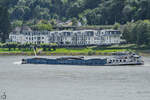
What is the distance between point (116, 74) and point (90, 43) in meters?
69.9

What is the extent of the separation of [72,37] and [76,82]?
80.7m

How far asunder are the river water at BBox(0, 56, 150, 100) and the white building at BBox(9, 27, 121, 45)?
5667cm

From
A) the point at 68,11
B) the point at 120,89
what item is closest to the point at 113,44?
the point at 68,11

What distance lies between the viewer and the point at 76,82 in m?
69.9

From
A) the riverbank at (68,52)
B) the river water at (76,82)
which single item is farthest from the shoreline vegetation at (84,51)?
the river water at (76,82)

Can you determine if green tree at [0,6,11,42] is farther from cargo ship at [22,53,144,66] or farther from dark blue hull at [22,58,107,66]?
cargo ship at [22,53,144,66]

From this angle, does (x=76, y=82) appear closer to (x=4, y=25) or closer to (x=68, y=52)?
(x=68, y=52)

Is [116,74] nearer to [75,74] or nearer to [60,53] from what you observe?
[75,74]

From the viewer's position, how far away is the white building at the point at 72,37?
478ft

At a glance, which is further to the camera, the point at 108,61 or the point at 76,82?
the point at 108,61

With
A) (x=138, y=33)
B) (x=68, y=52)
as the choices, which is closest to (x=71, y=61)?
(x=68, y=52)

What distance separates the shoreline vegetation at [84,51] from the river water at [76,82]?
3200cm

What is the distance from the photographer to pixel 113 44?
138m

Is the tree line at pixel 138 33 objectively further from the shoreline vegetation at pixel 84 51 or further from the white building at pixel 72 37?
the white building at pixel 72 37
